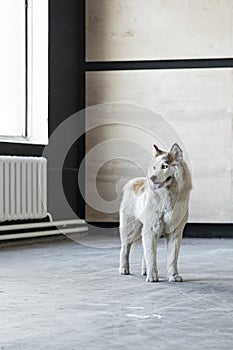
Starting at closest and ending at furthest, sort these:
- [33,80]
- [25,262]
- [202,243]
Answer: [25,262], [202,243], [33,80]

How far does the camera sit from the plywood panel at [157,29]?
22.8ft

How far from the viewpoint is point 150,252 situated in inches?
156

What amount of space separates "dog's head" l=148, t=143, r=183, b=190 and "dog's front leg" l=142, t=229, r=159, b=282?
266 millimetres

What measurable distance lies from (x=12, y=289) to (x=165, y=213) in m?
0.91

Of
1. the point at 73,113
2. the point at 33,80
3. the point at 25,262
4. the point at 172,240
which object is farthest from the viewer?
the point at 73,113

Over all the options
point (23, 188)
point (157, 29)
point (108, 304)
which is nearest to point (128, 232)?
point (108, 304)

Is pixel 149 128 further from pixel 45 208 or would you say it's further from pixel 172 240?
pixel 172 240

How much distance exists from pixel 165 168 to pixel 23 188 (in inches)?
102

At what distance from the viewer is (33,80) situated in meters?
6.82

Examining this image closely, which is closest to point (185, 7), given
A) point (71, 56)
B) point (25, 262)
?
point (71, 56)

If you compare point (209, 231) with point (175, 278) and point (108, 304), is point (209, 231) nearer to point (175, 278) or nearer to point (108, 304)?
point (175, 278)

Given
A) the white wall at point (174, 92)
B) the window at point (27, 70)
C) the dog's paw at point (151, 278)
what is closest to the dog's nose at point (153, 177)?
the dog's paw at point (151, 278)

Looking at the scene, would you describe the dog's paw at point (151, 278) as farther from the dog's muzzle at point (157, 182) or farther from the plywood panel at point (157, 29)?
the plywood panel at point (157, 29)

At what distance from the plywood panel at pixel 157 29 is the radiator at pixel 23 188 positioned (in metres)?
1.51
